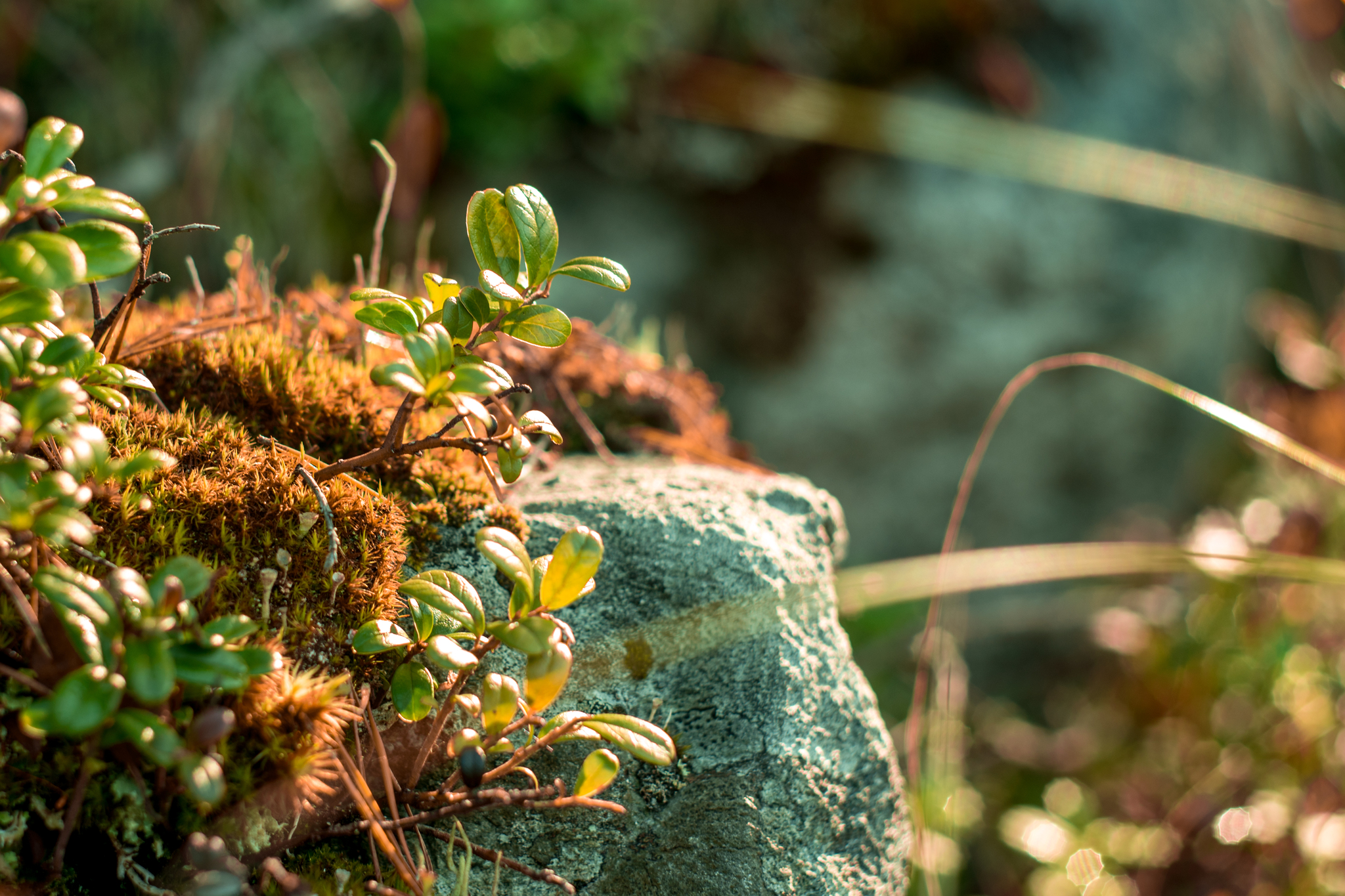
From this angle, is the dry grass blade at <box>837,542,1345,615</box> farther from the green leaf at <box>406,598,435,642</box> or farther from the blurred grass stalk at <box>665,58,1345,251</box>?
the blurred grass stalk at <box>665,58,1345,251</box>

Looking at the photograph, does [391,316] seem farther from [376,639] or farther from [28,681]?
[28,681]

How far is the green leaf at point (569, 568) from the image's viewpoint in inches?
36.9

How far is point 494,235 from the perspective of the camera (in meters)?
1.09

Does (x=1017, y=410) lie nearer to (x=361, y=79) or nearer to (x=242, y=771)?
(x=361, y=79)

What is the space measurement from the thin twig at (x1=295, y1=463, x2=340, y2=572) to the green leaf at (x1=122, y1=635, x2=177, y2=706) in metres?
0.26

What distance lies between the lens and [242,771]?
859mm

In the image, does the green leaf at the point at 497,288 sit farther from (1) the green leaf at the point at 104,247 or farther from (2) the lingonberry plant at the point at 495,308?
(1) the green leaf at the point at 104,247

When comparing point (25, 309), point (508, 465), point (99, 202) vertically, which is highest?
point (99, 202)

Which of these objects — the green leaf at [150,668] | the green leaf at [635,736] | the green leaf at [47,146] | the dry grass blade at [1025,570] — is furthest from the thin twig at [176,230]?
the dry grass blade at [1025,570]

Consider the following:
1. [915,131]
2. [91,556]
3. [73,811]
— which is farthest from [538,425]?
[915,131]

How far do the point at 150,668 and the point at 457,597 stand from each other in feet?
1.10

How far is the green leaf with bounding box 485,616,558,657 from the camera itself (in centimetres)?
89

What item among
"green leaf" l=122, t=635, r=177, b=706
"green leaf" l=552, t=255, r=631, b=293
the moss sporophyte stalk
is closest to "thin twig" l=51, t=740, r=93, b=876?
the moss sporophyte stalk

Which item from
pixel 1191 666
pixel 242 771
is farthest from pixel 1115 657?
pixel 242 771
